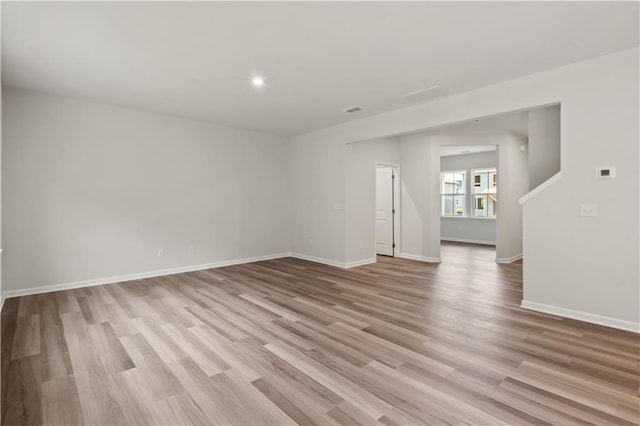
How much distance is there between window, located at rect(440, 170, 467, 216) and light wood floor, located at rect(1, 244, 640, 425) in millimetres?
6261

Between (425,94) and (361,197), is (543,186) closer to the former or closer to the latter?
(425,94)

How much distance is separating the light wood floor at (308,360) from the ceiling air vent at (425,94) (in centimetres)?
268

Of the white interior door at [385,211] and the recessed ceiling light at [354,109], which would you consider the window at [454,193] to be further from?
the recessed ceiling light at [354,109]

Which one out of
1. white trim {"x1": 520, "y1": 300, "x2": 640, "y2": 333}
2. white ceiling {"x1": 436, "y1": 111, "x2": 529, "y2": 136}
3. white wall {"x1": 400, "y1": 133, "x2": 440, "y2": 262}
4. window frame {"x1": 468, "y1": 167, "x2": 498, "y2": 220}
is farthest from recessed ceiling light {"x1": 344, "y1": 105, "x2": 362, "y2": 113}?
window frame {"x1": 468, "y1": 167, "x2": 498, "y2": 220}

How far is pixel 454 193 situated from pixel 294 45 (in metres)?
8.82

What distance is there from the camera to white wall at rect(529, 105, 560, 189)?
15.0 feet

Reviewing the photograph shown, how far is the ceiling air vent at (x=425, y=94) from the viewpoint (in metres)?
4.07

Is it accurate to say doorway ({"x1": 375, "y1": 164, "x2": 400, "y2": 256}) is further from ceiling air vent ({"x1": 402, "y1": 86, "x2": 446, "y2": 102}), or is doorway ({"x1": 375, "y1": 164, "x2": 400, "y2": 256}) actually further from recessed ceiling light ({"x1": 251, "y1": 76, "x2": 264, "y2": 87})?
recessed ceiling light ({"x1": 251, "y1": 76, "x2": 264, "y2": 87})

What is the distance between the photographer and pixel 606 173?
318 centimetres

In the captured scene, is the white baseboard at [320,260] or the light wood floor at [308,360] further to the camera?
the white baseboard at [320,260]

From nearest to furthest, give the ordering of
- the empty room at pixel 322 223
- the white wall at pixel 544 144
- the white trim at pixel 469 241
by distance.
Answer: the empty room at pixel 322 223 → the white wall at pixel 544 144 → the white trim at pixel 469 241

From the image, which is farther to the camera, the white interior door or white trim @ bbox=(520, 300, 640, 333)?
the white interior door

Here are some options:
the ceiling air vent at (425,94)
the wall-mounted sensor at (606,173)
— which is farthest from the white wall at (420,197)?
the wall-mounted sensor at (606,173)

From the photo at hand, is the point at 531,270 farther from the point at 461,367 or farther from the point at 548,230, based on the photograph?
the point at 461,367
